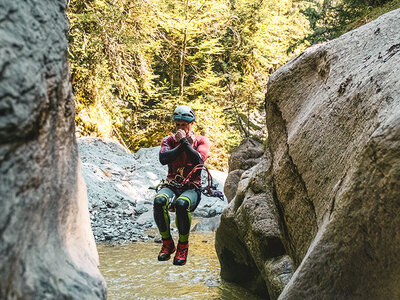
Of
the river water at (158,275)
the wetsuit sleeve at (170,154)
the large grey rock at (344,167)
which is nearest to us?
the large grey rock at (344,167)

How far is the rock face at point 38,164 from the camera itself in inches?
65.2

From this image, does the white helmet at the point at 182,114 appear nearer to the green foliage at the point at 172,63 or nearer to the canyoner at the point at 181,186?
the canyoner at the point at 181,186

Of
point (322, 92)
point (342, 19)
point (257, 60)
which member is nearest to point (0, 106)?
point (322, 92)

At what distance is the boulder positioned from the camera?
12961mm

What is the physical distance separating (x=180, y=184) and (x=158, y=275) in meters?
2.93

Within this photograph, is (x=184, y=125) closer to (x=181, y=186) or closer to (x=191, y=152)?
(x=191, y=152)

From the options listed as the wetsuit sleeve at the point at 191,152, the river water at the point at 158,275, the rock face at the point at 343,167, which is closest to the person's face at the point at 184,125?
the wetsuit sleeve at the point at 191,152

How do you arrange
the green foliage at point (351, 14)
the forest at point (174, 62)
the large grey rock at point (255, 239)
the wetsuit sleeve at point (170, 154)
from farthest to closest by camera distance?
1. the forest at point (174, 62)
2. the green foliage at point (351, 14)
3. the wetsuit sleeve at point (170, 154)
4. the large grey rock at point (255, 239)

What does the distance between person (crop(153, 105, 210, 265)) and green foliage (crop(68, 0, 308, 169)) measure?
1109 cm

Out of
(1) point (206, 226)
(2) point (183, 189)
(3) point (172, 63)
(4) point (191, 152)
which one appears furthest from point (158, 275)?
(3) point (172, 63)

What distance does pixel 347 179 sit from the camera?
314cm

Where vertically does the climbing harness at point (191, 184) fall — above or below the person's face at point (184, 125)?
below

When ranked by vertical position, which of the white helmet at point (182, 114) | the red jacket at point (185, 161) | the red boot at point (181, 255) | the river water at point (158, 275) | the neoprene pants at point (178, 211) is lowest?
the river water at point (158, 275)

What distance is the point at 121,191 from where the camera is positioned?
46.0ft
